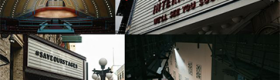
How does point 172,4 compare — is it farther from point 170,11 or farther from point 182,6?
point 182,6

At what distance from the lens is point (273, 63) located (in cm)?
309

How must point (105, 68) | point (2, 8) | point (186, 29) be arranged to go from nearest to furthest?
point (105, 68)
point (186, 29)
point (2, 8)

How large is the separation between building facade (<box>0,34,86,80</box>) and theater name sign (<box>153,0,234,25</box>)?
214cm

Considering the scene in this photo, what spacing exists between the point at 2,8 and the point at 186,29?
141 inches

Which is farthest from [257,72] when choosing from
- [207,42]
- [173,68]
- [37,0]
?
[37,0]

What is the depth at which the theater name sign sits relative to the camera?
16.8 feet

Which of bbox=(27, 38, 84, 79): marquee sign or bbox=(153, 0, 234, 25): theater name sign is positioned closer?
bbox=(27, 38, 84, 79): marquee sign

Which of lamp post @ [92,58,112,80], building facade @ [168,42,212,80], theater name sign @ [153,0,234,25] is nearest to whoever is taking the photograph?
building facade @ [168,42,212,80]

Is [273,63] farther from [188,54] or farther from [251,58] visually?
[188,54]

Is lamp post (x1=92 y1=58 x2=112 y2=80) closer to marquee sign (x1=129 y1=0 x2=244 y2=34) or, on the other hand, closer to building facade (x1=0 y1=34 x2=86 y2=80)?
building facade (x1=0 y1=34 x2=86 y2=80)

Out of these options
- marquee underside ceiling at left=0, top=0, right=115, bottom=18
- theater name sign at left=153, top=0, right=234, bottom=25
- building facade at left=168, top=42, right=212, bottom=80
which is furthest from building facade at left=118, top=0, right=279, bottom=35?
building facade at left=168, top=42, right=212, bottom=80

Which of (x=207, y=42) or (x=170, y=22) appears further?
(x=170, y=22)

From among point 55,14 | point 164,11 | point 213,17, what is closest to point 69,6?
point 55,14

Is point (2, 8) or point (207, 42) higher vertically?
point (2, 8)
